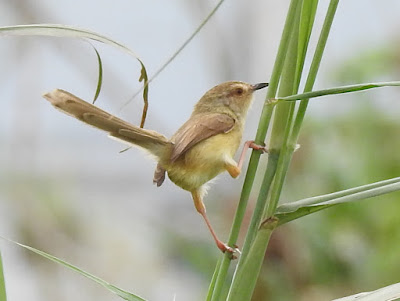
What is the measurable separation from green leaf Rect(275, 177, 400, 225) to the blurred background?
12.2 inches

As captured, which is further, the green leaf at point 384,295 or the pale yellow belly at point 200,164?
the pale yellow belly at point 200,164

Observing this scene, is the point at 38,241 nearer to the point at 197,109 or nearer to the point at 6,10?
the point at 6,10

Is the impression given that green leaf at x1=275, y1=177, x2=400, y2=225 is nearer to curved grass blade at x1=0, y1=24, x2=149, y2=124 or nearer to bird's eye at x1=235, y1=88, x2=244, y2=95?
curved grass blade at x1=0, y1=24, x2=149, y2=124

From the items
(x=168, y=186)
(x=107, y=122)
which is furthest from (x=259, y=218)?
(x=168, y=186)

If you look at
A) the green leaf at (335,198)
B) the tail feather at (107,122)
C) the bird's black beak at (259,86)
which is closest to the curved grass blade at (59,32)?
the tail feather at (107,122)

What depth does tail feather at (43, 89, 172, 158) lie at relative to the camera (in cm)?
70

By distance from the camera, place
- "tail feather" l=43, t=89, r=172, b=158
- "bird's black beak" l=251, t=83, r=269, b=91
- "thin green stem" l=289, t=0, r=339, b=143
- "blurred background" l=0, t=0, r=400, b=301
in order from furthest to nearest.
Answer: "blurred background" l=0, t=0, r=400, b=301 < "bird's black beak" l=251, t=83, r=269, b=91 < "tail feather" l=43, t=89, r=172, b=158 < "thin green stem" l=289, t=0, r=339, b=143

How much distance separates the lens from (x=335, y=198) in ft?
2.05

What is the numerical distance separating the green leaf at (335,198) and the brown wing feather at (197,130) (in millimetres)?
243

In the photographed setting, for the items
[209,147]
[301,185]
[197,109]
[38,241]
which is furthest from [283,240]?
[209,147]

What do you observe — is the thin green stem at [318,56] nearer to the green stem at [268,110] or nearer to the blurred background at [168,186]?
the green stem at [268,110]

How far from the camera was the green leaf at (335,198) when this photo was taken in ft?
2.00

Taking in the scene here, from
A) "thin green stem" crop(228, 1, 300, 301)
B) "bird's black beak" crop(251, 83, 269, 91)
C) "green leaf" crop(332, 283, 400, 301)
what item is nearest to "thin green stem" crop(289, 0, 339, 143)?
"thin green stem" crop(228, 1, 300, 301)

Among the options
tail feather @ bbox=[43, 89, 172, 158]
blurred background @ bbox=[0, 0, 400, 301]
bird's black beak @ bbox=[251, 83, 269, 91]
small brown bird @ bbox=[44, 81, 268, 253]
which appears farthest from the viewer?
blurred background @ bbox=[0, 0, 400, 301]
